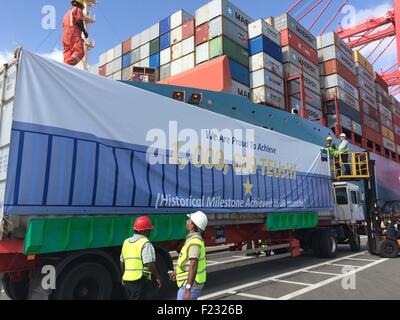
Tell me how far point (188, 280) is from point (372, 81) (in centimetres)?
3684

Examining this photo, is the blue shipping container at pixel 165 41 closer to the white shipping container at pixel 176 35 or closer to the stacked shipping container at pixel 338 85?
the white shipping container at pixel 176 35

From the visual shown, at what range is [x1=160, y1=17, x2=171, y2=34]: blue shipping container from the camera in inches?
978

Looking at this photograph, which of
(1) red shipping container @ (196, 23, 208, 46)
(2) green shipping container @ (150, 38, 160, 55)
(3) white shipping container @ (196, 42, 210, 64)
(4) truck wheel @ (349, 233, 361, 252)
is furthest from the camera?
(2) green shipping container @ (150, 38, 160, 55)

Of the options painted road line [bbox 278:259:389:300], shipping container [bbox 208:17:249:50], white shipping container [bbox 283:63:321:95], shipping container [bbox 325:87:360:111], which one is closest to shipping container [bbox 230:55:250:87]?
shipping container [bbox 208:17:249:50]

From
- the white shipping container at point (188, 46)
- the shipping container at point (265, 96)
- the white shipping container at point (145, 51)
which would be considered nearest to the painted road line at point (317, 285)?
the shipping container at point (265, 96)

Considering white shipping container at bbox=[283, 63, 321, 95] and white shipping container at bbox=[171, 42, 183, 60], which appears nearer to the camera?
white shipping container at bbox=[171, 42, 183, 60]

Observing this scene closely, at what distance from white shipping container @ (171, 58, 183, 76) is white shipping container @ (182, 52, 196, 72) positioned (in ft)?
0.82

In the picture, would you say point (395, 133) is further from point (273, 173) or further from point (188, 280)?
point (188, 280)

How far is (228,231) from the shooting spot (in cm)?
771

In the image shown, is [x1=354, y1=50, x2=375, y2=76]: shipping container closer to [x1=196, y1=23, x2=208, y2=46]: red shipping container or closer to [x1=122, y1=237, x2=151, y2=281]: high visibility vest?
[x1=196, y1=23, x2=208, y2=46]: red shipping container

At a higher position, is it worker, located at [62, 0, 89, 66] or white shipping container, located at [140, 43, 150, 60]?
white shipping container, located at [140, 43, 150, 60]

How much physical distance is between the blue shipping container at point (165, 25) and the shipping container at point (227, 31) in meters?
4.59

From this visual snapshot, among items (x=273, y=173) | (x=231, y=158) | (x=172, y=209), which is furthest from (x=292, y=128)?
(x=172, y=209)

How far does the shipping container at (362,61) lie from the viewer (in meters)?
32.3
